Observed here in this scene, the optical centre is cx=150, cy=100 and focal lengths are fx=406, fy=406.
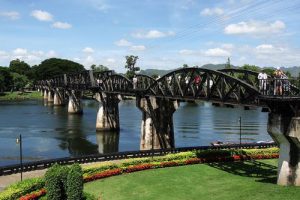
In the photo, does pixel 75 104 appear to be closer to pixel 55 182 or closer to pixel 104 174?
pixel 104 174

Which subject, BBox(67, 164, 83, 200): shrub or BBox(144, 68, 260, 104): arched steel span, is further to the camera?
BBox(144, 68, 260, 104): arched steel span

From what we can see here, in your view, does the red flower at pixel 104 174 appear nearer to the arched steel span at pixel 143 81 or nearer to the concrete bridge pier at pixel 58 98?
the arched steel span at pixel 143 81

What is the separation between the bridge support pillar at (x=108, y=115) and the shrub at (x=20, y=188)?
6050 centimetres

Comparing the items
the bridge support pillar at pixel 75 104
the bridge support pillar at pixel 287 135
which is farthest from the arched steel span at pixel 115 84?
the bridge support pillar at pixel 287 135

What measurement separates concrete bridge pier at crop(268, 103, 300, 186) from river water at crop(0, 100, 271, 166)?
41.1m

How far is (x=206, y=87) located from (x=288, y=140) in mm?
14777

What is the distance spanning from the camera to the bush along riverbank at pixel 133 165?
1158 inches

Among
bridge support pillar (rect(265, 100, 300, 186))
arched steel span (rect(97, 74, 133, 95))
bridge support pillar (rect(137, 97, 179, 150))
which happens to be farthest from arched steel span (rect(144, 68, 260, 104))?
arched steel span (rect(97, 74, 133, 95))

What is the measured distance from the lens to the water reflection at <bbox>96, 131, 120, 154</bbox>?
71875 mm

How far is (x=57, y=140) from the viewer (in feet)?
266

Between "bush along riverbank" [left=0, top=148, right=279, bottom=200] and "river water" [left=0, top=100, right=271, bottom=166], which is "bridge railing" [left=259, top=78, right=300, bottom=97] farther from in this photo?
"river water" [left=0, top=100, right=271, bottom=166]

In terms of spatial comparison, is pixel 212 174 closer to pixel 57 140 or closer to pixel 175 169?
pixel 175 169

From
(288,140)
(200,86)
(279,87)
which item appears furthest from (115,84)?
(288,140)

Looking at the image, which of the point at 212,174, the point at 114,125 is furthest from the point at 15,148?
the point at 212,174
